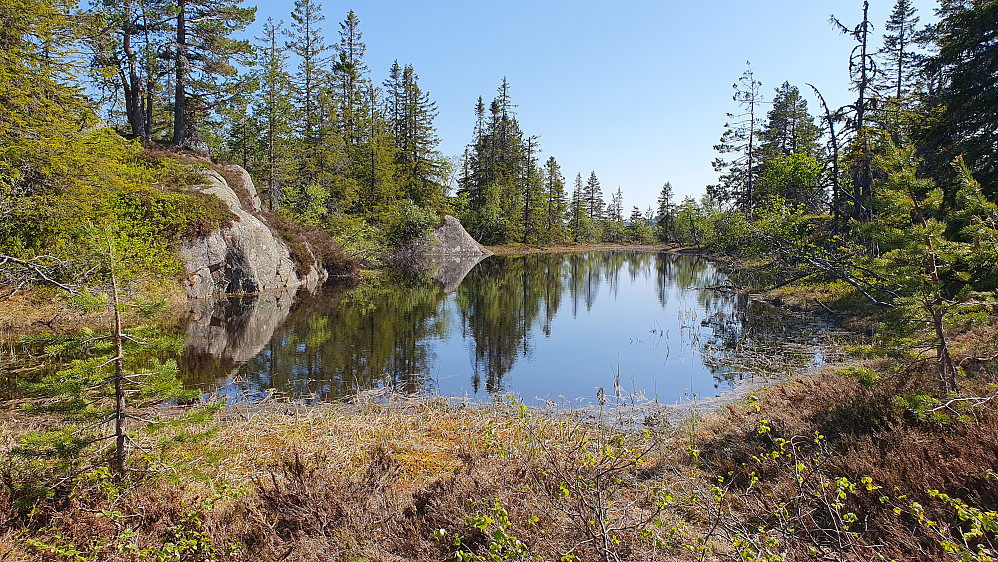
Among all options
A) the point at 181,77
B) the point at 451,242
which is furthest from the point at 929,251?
the point at 451,242

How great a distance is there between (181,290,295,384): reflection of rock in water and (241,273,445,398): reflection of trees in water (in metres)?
0.44

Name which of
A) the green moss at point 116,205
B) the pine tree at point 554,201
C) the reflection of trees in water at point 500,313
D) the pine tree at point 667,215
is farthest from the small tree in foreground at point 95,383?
the pine tree at point 667,215

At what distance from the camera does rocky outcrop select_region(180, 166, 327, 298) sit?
18219 mm

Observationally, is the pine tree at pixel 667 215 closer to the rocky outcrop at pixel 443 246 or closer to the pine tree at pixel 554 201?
the pine tree at pixel 554 201

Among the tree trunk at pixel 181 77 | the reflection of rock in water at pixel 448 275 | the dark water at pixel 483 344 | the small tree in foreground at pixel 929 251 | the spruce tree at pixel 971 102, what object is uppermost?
the tree trunk at pixel 181 77

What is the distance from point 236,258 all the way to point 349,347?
1066cm

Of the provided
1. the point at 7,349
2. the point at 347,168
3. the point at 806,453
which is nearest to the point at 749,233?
the point at 806,453

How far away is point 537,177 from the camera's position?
63938mm

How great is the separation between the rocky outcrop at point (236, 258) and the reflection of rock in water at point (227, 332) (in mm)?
842

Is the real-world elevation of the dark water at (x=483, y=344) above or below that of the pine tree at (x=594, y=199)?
below

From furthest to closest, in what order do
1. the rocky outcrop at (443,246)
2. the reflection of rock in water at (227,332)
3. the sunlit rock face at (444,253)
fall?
1. the rocky outcrop at (443,246)
2. the sunlit rock face at (444,253)
3. the reflection of rock in water at (227,332)

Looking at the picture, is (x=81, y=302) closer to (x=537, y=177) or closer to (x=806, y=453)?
(x=806, y=453)

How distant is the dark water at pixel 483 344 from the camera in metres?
9.80

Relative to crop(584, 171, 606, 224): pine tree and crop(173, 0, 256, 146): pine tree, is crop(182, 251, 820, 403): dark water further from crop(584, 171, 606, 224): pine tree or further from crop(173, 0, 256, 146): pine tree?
crop(584, 171, 606, 224): pine tree
